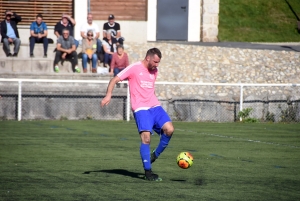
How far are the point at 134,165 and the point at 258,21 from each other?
25.7m

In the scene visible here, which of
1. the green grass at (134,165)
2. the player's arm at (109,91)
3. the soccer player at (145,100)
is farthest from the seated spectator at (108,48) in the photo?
the player's arm at (109,91)

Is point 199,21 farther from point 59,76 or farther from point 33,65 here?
point 59,76

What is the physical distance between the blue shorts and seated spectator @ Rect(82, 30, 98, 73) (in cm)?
1369

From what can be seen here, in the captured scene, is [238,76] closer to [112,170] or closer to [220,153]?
[220,153]

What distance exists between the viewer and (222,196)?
8156 mm

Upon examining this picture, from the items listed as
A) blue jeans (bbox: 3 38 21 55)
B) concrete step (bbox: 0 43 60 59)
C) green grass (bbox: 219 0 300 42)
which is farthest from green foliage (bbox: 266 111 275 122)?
green grass (bbox: 219 0 300 42)

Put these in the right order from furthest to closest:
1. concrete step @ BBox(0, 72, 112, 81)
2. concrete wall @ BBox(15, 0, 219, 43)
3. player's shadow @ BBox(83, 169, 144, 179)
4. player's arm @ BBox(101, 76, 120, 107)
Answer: concrete wall @ BBox(15, 0, 219, 43)
concrete step @ BBox(0, 72, 112, 81)
player's shadow @ BBox(83, 169, 144, 179)
player's arm @ BBox(101, 76, 120, 107)

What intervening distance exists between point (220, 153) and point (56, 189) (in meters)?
5.19

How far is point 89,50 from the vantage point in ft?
77.3

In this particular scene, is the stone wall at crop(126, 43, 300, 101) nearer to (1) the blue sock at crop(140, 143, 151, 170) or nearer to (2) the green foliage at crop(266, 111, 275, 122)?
(2) the green foliage at crop(266, 111, 275, 122)

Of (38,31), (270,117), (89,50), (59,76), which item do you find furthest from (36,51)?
(270,117)

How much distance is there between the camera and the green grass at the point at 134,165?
27.6ft

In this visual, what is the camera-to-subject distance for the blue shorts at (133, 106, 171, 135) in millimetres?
9562

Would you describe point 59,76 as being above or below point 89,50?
below
